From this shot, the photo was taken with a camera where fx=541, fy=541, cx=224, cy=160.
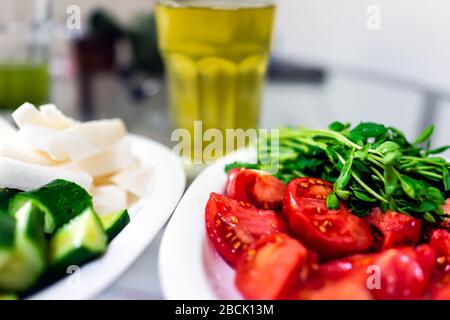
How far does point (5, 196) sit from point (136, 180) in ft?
0.78

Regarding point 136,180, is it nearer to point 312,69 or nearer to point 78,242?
point 78,242

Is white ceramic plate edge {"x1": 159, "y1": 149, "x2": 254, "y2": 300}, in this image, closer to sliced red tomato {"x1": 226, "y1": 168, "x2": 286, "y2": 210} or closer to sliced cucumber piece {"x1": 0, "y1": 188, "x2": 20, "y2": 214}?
sliced red tomato {"x1": 226, "y1": 168, "x2": 286, "y2": 210}

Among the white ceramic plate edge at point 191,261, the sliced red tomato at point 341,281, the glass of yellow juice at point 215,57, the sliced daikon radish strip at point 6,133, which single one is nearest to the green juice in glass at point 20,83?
the glass of yellow juice at point 215,57

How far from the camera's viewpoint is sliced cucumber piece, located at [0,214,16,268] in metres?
0.57

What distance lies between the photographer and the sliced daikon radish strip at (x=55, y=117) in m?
0.89

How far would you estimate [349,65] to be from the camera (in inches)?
81.9

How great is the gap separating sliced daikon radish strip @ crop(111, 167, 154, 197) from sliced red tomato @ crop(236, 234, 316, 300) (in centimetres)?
33

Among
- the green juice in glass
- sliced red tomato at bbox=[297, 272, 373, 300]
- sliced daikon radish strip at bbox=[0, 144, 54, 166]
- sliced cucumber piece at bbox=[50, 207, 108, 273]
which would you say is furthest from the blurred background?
sliced red tomato at bbox=[297, 272, 373, 300]

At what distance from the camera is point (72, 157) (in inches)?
33.7

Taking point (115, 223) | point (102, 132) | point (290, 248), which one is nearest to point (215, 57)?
point (102, 132)

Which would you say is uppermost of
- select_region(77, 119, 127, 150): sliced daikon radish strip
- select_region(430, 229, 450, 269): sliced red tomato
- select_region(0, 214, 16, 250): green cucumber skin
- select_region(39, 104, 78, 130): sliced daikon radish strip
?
select_region(39, 104, 78, 130): sliced daikon radish strip

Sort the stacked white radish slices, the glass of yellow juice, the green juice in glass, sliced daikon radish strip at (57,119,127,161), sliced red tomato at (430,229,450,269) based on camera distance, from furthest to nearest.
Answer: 1. the green juice in glass
2. the glass of yellow juice
3. sliced daikon radish strip at (57,119,127,161)
4. the stacked white radish slices
5. sliced red tomato at (430,229,450,269)
